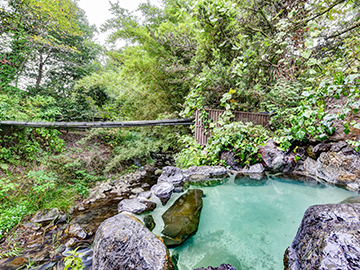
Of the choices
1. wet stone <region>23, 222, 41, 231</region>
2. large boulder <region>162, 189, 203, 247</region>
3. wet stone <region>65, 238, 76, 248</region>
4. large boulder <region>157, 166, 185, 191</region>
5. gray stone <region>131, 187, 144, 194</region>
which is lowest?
gray stone <region>131, 187, 144, 194</region>

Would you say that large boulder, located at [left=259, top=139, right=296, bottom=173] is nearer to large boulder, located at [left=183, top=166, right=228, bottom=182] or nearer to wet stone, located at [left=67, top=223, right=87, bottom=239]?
large boulder, located at [left=183, top=166, right=228, bottom=182]

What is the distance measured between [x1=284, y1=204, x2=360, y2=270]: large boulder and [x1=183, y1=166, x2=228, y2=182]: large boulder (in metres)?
1.60

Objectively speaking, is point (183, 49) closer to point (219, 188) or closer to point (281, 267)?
point (219, 188)

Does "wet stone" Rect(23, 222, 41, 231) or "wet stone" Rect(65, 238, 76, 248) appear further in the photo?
"wet stone" Rect(23, 222, 41, 231)

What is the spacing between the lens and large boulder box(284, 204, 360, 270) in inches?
35.1

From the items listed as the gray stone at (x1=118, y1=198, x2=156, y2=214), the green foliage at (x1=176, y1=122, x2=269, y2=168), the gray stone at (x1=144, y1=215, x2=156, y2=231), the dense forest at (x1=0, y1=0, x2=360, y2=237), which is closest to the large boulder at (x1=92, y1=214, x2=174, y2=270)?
the gray stone at (x1=144, y1=215, x2=156, y2=231)

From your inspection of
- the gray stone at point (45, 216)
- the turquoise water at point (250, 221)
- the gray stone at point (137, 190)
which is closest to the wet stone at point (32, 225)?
the gray stone at point (45, 216)

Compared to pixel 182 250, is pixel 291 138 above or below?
above

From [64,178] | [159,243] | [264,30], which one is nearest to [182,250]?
[159,243]

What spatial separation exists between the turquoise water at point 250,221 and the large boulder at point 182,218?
0.08 m

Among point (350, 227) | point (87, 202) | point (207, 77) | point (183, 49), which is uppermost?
point (183, 49)

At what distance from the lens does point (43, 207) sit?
98.0 inches

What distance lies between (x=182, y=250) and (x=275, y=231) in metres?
1.09

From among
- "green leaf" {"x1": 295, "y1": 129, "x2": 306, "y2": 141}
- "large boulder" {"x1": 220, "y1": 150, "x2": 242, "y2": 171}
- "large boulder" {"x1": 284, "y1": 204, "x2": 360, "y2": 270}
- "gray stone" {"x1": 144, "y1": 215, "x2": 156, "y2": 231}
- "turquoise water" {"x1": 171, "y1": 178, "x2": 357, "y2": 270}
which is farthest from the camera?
"large boulder" {"x1": 220, "y1": 150, "x2": 242, "y2": 171}
